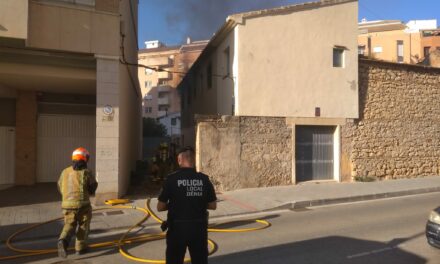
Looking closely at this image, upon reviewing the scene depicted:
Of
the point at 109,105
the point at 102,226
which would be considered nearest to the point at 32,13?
the point at 109,105

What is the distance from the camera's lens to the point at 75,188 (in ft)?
21.9

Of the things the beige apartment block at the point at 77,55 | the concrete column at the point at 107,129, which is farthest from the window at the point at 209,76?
the concrete column at the point at 107,129

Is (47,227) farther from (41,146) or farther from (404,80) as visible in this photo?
(404,80)

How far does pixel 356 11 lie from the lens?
16.5 metres

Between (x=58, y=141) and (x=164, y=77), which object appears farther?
(x=164, y=77)

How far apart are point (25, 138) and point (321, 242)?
40.2 ft

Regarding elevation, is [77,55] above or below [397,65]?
below

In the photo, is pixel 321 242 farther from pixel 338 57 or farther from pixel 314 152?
pixel 338 57

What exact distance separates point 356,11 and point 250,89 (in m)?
5.53

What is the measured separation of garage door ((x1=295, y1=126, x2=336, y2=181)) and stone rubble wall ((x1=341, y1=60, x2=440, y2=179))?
60 centimetres

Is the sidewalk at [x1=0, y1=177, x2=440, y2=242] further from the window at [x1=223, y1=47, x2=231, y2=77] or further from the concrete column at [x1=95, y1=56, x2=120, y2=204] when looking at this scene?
the window at [x1=223, y1=47, x2=231, y2=77]

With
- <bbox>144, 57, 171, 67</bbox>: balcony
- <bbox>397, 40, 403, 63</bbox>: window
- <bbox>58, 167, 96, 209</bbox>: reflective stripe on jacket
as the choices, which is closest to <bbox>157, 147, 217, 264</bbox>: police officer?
<bbox>58, 167, 96, 209</bbox>: reflective stripe on jacket

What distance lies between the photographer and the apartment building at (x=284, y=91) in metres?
14.5

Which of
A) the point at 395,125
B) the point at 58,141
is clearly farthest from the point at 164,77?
the point at 395,125
